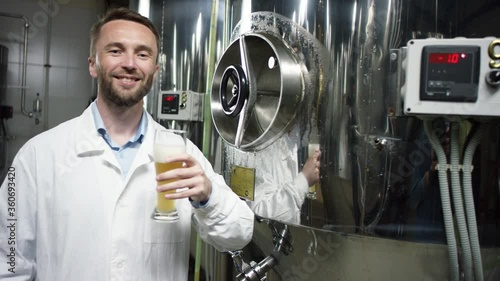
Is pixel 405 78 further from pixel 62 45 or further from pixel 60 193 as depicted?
pixel 62 45

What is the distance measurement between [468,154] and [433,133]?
0.09m

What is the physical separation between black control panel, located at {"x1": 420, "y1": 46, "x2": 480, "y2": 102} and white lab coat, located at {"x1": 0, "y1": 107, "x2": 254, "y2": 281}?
0.59 meters

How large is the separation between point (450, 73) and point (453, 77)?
0.01 m

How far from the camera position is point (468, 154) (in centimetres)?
85

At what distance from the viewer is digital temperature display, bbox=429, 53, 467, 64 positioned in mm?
813

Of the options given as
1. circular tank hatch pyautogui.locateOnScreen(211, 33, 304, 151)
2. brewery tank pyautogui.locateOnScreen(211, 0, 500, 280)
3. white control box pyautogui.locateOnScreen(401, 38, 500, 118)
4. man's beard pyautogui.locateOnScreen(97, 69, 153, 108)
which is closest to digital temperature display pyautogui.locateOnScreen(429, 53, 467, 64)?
white control box pyautogui.locateOnScreen(401, 38, 500, 118)

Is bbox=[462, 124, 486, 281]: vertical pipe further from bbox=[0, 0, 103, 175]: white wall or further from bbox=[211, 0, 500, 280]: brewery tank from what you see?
bbox=[0, 0, 103, 175]: white wall

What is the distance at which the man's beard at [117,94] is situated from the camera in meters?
1.07

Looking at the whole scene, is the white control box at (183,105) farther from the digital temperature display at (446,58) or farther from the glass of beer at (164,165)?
the digital temperature display at (446,58)

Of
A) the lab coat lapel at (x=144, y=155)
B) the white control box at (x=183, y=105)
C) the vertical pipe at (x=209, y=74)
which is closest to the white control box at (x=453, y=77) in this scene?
the lab coat lapel at (x=144, y=155)

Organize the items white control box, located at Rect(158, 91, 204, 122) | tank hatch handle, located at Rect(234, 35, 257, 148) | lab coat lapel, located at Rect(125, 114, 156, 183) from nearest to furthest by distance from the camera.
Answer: lab coat lapel, located at Rect(125, 114, 156, 183) < tank hatch handle, located at Rect(234, 35, 257, 148) < white control box, located at Rect(158, 91, 204, 122)

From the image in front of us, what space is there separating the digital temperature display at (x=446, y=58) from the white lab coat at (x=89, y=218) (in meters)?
0.63

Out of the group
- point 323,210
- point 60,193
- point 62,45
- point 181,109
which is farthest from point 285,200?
point 62,45

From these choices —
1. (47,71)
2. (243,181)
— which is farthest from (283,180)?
(47,71)
